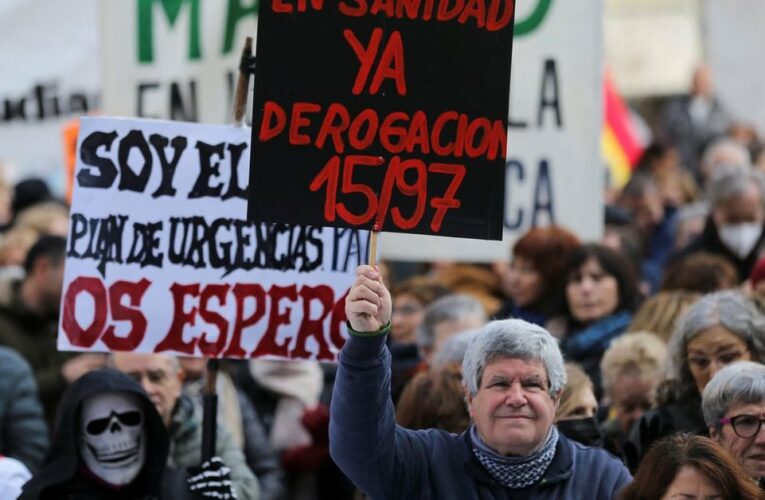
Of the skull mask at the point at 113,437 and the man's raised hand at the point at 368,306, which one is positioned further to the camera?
the skull mask at the point at 113,437

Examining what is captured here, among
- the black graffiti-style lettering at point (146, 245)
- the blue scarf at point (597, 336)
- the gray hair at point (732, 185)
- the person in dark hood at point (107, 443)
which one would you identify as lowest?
the person in dark hood at point (107, 443)

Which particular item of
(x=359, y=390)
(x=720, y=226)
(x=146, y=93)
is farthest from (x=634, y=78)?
(x=359, y=390)

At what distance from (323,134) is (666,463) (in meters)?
1.43

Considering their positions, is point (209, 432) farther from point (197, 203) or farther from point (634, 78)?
point (634, 78)

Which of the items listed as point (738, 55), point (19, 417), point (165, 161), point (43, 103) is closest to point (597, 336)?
point (165, 161)

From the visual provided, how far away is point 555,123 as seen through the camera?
854cm

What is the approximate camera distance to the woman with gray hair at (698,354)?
19.4 ft

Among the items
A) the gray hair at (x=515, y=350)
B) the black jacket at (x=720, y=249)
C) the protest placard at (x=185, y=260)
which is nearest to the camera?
the gray hair at (x=515, y=350)

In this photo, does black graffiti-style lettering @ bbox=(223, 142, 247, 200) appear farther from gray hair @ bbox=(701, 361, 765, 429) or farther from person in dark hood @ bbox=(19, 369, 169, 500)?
gray hair @ bbox=(701, 361, 765, 429)

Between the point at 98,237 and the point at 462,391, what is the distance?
4.57 ft

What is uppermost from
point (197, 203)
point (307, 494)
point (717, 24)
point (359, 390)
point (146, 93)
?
point (717, 24)

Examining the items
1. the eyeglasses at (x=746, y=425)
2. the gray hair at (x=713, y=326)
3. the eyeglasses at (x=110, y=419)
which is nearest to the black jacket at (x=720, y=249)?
the gray hair at (x=713, y=326)

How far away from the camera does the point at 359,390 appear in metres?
4.89

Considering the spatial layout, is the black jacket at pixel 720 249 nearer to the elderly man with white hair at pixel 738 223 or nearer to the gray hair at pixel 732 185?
the elderly man with white hair at pixel 738 223
